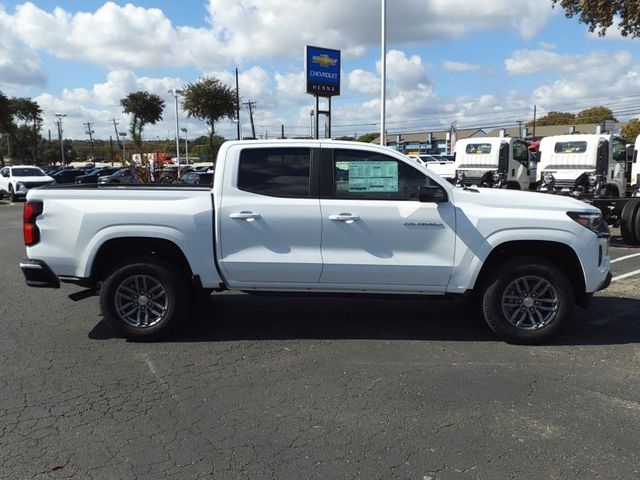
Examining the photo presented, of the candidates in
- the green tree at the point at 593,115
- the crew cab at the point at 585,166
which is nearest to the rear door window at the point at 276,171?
the crew cab at the point at 585,166

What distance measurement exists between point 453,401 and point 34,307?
5.02 m

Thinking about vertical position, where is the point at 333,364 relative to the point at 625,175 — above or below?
below

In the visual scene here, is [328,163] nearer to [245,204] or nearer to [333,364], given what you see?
[245,204]

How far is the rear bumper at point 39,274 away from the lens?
514 cm

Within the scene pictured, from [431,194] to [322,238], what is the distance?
105cm

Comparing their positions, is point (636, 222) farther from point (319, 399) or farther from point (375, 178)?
point (319, 399)

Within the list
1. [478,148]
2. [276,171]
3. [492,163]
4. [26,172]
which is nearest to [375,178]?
[276,171]

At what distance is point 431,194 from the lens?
4898mm

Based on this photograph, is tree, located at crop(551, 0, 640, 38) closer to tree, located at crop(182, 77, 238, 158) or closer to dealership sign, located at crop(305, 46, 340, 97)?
dealership sign, located at crop(305, 46, 340, 97)

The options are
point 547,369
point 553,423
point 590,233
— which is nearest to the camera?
point 553,423

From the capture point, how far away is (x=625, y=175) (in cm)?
1767

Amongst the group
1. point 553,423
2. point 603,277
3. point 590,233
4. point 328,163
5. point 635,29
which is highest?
point 635,29

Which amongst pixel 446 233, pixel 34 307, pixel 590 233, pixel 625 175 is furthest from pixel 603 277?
pixel 625 175

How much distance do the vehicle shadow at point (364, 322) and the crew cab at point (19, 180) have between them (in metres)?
22.9
